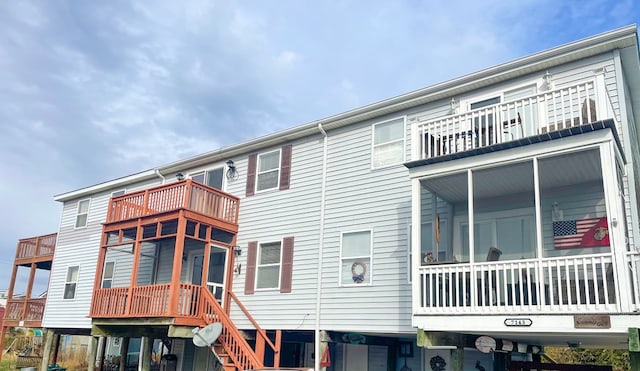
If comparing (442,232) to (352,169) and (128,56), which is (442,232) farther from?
(128,56)

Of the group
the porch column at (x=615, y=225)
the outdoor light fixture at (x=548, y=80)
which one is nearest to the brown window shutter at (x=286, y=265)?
the outdoor light fixture at (x=548, y=80)

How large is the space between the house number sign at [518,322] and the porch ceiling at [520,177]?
9.00ft

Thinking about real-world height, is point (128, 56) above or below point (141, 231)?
above

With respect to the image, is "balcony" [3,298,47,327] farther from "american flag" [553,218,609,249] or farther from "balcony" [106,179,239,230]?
"american flag" [553,218,609,249]

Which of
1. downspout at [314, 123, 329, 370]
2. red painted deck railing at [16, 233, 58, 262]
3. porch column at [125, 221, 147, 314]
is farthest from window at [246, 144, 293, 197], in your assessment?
red painted deck railing at [16, 233, 58, 262]

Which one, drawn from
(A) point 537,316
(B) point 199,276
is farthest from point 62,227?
(A) point 537,316

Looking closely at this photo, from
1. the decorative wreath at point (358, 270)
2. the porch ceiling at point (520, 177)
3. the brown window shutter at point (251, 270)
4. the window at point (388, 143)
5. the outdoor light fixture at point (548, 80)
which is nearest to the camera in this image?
the porch ceiling at point (520, 177)

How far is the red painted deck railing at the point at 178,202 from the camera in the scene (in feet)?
48.5

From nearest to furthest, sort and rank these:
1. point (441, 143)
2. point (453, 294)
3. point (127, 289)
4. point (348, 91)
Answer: point (453, 294)
point (441, 143)
point (127, 289)
point (348, 91)

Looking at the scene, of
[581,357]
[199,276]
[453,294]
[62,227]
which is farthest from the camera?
[62,227]

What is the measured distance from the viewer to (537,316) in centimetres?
833

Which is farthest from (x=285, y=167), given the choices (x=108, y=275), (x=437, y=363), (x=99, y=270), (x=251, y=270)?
(x=108, y=275)

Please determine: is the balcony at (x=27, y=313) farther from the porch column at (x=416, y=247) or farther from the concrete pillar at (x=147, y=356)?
the porch column at (x=416, y=247)

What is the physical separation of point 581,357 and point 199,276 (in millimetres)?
13775
